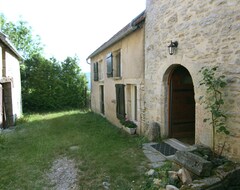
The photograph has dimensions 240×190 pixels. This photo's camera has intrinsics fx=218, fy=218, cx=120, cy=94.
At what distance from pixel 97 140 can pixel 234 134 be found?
4.37 meters

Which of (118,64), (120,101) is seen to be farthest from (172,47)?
(118,64)

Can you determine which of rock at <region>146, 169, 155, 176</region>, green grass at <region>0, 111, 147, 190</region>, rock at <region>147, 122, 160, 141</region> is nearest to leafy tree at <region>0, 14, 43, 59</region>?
green grass at <region>0, 111, 147, 190</region>

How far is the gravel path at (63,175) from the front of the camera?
163 inches

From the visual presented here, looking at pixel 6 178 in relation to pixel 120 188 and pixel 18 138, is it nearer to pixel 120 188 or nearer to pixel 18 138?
pixel 120 188

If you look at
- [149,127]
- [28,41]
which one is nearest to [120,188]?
[149,127]

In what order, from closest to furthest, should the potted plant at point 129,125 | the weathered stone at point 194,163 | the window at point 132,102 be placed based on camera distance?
the weathered stone at point 194,163 < the potted plant at point 129,125 < the window at point 132,102

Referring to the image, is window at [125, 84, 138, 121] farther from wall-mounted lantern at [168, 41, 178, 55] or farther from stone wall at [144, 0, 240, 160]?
wall-mounted lantern at [168, 41, 178, 55]

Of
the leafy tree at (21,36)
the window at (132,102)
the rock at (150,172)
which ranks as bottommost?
the rock at (150,172)

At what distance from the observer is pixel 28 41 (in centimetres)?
2305

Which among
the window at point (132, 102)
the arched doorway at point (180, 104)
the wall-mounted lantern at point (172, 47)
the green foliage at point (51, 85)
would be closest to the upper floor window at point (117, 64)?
the window at point (132, 102)

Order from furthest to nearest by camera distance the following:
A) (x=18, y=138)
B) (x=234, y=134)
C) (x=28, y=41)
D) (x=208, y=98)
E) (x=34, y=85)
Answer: (x=28, y=41) → (x=34, y=85) → (x=18, y=138) → (x=208, y=98) → (x=234, y=134)

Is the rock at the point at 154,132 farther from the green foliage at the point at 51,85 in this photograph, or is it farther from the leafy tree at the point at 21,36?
the leafy tree at the point at 21,36

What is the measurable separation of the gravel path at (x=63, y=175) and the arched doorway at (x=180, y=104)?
9.86ft

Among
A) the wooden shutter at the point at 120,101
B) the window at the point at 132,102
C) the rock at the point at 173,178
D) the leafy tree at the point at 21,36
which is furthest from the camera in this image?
the leafy tree at the point at 21,36
